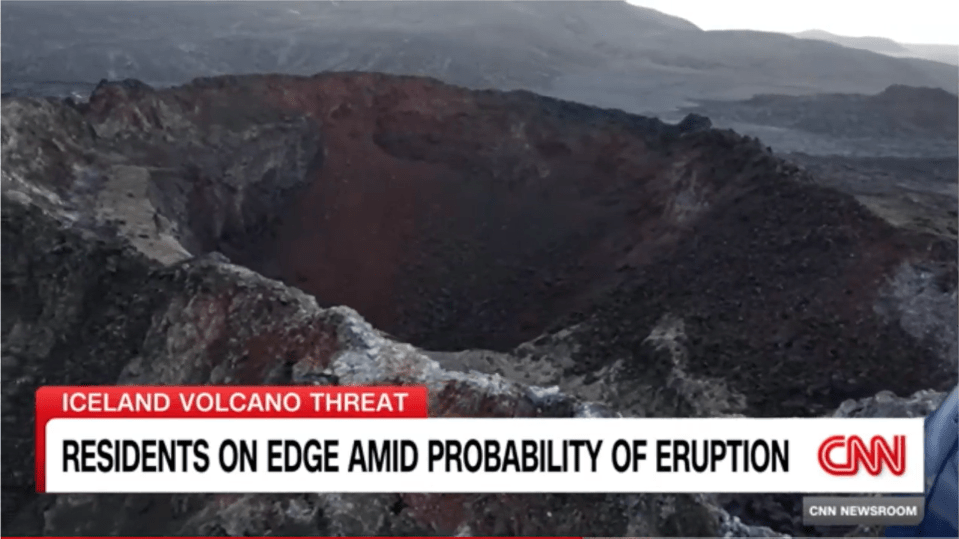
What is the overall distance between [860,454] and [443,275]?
464 inches

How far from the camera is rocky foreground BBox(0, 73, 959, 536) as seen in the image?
1064 centimetres

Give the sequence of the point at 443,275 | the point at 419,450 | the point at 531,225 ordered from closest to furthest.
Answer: the point at 419,450, the point at 443,275, the point at 531,225

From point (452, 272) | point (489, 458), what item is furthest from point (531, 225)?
point (489, 458)

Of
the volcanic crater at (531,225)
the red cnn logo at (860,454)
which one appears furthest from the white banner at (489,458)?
the volcanic crater at (531,225)

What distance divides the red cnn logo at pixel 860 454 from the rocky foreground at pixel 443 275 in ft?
4.88

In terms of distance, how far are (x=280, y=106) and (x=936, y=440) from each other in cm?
1778

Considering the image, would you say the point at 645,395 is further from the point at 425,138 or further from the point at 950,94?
the point at 950,94

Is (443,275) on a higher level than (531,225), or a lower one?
lower

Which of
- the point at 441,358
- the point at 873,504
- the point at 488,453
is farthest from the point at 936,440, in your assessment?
the point at 441,358

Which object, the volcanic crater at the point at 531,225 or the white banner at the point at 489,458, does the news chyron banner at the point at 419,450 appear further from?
the volcanic crater at the point at 531,225

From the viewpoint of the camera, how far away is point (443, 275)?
64.1 ft

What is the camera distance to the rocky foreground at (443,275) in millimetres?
10641

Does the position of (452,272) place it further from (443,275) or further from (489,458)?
(489,458)

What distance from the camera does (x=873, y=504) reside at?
8.99 metres
